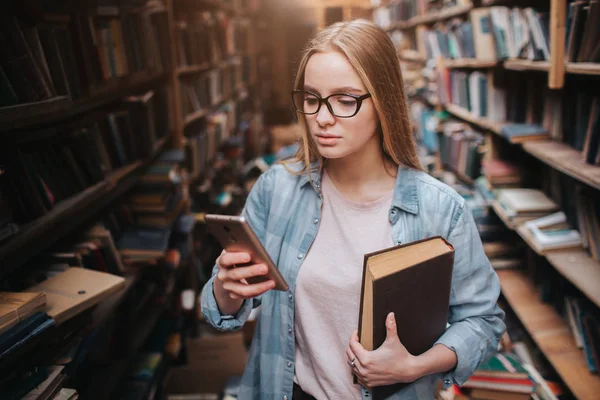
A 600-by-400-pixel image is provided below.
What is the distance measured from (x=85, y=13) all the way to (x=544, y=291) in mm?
2260

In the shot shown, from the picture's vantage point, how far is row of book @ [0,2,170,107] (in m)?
1.25

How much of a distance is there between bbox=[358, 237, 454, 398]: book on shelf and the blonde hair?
0.89 feet

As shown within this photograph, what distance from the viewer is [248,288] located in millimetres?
910

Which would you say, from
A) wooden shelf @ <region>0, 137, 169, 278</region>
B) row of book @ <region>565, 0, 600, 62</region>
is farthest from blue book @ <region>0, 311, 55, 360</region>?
row of book @ <region>565, 0, 600, 62</region>

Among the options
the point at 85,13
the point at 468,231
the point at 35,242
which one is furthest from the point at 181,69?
the point at 468,231

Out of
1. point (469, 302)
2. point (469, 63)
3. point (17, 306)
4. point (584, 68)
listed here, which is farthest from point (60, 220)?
point (469, 63)

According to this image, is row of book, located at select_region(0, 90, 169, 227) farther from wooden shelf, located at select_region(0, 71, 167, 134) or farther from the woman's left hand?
the woman's left hand

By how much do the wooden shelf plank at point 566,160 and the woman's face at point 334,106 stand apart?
2.96 feet

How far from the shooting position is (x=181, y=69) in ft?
9.49

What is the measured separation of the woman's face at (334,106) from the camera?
3.18 ft

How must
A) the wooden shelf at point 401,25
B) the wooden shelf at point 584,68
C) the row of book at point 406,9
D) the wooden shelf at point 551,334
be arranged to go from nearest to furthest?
the wooden shelf at point 584,68
the wooden shelf at point 551,334
the row of book at point 406,9
the wooden shelf at point 401,25

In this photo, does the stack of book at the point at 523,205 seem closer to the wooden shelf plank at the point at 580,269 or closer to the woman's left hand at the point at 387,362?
the wooden shelf plank at the point at 580,269

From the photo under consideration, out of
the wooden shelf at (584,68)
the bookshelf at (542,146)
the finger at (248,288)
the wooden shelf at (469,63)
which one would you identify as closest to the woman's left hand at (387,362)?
the finger at (248,288)

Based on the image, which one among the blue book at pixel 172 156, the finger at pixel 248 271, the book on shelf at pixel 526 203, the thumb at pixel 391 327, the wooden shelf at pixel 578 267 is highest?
the finger at pixel 248 271
